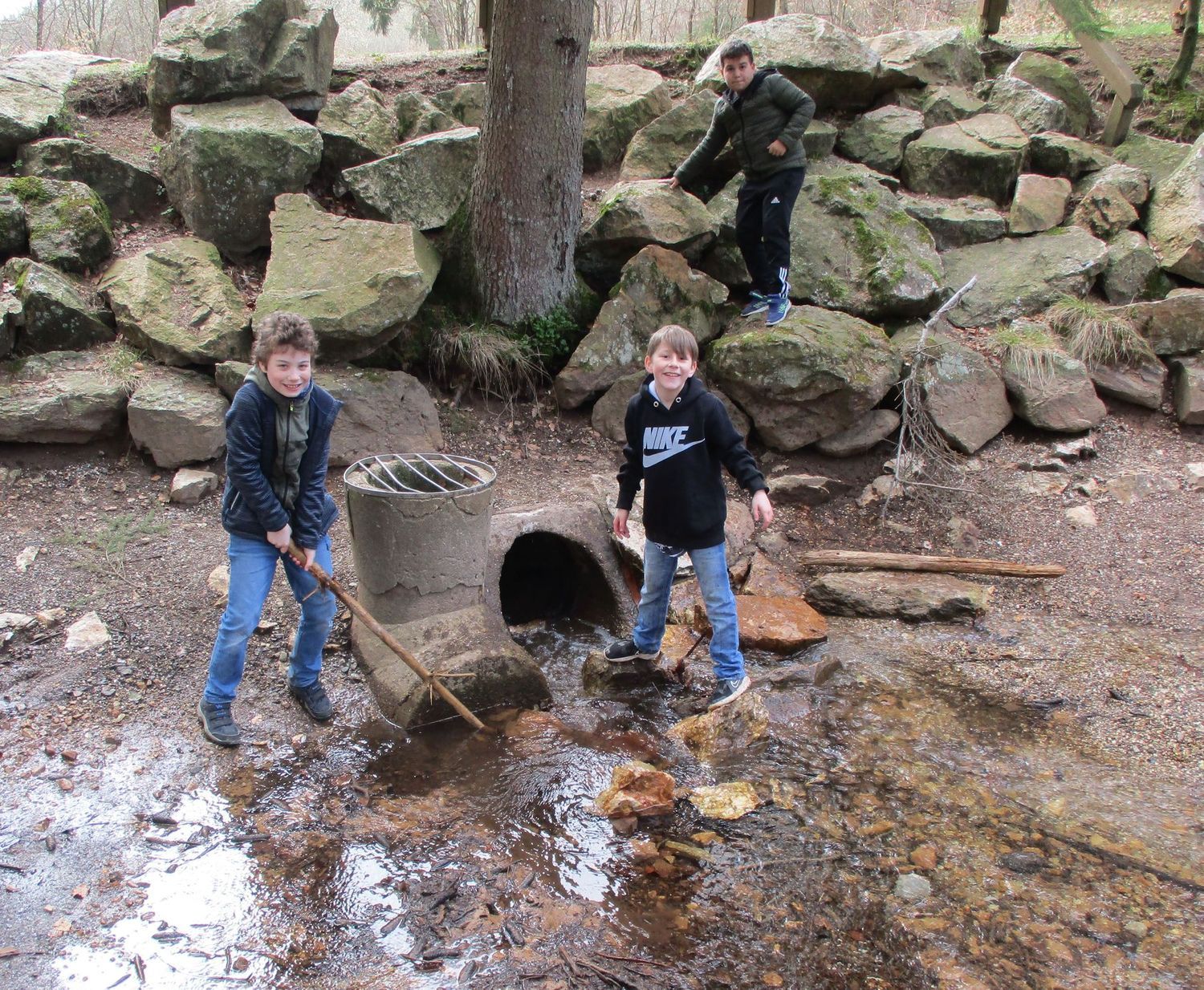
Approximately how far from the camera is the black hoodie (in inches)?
152

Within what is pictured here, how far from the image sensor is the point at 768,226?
641 cm

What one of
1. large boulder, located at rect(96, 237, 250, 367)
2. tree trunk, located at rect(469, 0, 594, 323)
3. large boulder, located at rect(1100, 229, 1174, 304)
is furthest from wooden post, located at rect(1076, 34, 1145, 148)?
large boulder, located at rect(96, 237, 250, 367)

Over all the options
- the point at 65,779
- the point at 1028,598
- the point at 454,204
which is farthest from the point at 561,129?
the point at 65,779

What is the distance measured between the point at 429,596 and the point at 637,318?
10.4 ft

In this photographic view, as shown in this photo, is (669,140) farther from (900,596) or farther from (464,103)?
(900,596)

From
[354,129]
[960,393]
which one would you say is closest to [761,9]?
[354,129]

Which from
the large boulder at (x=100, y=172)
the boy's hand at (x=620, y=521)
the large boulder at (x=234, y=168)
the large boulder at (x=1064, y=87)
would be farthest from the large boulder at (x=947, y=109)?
the large boulder at (x=100, y=172)

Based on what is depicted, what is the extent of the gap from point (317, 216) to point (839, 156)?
5.09 m

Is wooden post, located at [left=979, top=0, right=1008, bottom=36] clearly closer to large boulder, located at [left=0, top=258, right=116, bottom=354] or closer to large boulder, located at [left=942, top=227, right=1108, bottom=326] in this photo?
large boulder, located at [left=942, top=227, right=1108, bottom=326]

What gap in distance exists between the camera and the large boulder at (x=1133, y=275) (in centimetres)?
753

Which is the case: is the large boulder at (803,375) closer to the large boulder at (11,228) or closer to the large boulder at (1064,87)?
the large boulder at (1064,87)

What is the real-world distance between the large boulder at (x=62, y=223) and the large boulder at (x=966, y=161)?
279 inches

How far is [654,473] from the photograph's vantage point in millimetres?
3943

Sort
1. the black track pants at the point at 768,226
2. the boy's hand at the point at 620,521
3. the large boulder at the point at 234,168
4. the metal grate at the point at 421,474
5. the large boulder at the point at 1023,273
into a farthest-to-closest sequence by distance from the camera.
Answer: the large boulder at the point at 1023,273 < the large boulder at the point at 234,168 < the black track pants at the point at 768,226 < the metal grate at the point at 421,474 < the boy's hand at the point at 620,521
